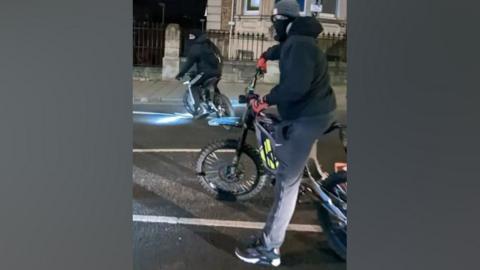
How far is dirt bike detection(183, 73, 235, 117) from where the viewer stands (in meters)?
1.68

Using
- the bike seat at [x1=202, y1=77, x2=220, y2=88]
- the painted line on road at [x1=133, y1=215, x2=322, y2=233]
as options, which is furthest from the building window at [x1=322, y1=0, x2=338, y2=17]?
the painted line on road at [x1=133, y1=215, x2=322, y2=233]

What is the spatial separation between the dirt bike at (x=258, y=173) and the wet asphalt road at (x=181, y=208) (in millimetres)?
32

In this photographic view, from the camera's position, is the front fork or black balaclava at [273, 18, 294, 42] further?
the front fork

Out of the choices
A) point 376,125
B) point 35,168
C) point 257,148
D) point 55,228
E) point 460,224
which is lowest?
point 55,228

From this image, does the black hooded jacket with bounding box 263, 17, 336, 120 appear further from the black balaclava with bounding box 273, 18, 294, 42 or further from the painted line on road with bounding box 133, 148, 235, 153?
the painted line on road with bounding box 133, 148, 235, 153

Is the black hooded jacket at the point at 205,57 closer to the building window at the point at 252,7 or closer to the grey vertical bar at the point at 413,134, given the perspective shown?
the building window at the point at 252,7

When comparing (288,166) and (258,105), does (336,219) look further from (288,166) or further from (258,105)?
(258,105)

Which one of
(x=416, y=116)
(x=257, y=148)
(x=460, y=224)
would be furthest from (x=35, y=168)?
(x=460, y=224)

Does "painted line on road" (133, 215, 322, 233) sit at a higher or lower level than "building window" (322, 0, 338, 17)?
lower

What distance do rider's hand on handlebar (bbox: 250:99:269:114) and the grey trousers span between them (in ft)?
0.30

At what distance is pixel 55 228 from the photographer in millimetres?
1722

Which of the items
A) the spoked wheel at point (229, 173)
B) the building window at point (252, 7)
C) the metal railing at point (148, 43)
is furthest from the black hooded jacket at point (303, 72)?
the metal railing at point (148, 43)

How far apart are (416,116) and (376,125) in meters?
0.14

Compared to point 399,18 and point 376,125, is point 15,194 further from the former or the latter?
point 399,18
